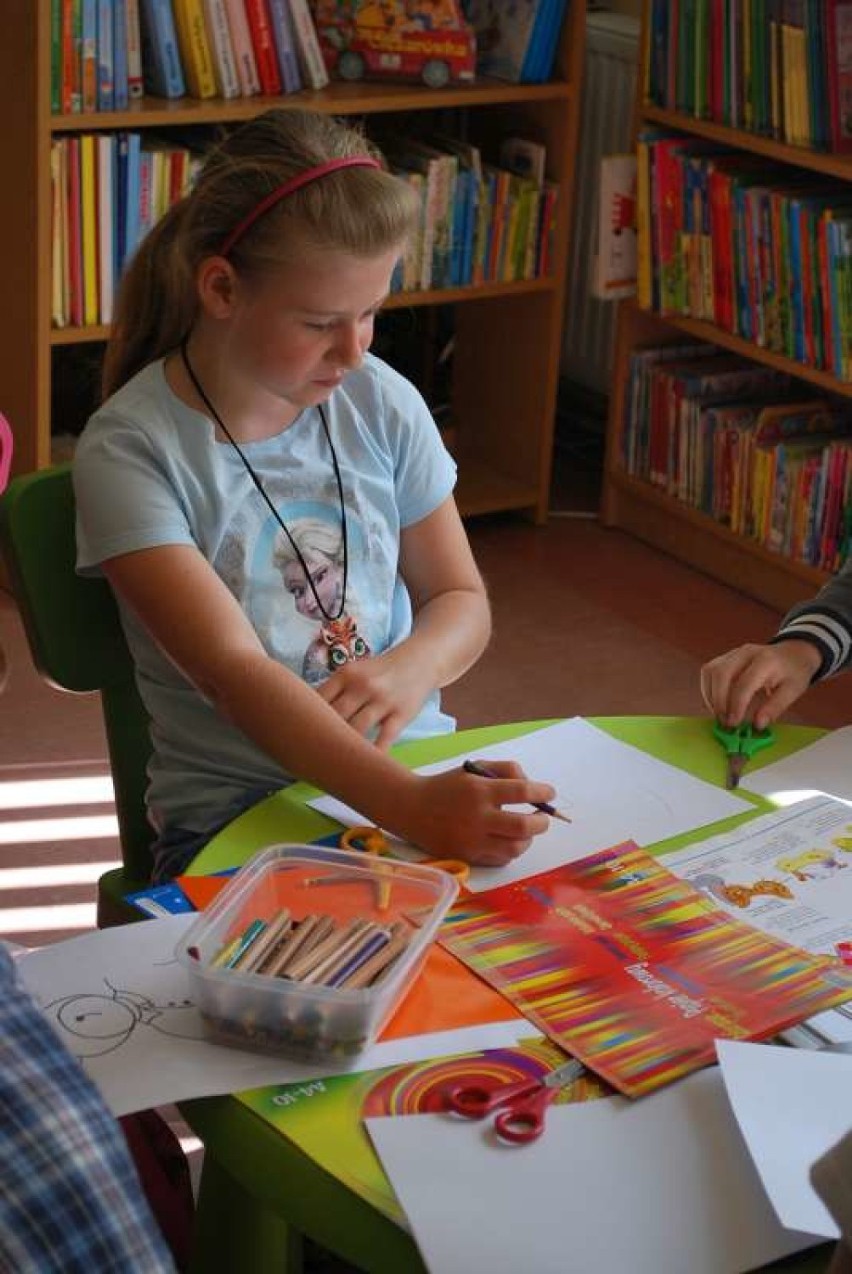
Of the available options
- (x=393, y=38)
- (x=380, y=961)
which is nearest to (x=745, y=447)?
(x=393, y=38)

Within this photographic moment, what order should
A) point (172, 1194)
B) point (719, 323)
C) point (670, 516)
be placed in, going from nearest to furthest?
point (172, 1194) < point (719, 323) < point (670, 516)

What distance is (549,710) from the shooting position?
117 inches

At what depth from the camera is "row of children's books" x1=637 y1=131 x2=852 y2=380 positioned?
10.3 ft

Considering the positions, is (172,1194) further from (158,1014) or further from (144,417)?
(144,417)

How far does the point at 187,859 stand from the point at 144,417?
1.22ft

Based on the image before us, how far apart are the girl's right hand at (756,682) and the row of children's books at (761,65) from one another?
68.2 inches

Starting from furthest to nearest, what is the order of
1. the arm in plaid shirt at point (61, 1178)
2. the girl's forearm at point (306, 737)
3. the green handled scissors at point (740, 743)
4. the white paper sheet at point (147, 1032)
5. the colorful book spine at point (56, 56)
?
the colorful book spine at point (56, 56), the green handled scissors at point (740, 743), the girl's forearm at point (306, 737), the white paper sheet at point (147, 1032), the arm in plaid shirt at point (61, 1178)

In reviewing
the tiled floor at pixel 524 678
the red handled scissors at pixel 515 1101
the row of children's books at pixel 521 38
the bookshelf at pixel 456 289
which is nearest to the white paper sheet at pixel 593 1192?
the red handled scissors at pixel 515 1101

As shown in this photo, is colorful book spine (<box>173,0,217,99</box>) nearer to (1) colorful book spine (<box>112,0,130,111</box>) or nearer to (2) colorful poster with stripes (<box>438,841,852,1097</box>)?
(1) colorful book spine (<box>112,0,130,111</box>)

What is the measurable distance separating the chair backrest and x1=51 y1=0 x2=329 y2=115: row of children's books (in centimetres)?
157

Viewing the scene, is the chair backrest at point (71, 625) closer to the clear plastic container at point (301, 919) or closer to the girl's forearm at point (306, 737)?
the girl's forearm at point (306, 737)

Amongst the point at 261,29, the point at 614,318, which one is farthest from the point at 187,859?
the point at 614,318

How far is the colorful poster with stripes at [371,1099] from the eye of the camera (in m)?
1.00

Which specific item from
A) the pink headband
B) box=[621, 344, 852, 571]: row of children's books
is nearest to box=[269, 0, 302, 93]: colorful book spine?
box=[621, 344, 852, 571]: row of children's books
